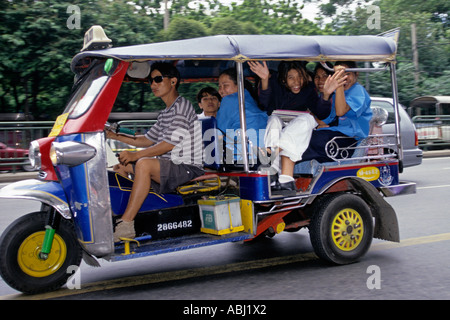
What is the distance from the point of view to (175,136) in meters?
4.57

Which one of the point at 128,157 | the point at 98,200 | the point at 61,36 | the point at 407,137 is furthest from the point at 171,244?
the point at 61,36

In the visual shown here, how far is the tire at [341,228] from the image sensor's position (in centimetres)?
473

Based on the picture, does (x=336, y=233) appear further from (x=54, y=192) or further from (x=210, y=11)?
(x=210, y=11)

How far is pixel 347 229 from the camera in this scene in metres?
4.86

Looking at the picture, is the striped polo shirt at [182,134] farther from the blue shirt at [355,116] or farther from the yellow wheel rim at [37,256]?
the blue shirt at [355,116]

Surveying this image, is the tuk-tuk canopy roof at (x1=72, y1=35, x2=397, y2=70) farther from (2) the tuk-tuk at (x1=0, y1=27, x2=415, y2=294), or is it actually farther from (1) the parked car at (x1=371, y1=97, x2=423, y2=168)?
(1) the parked car at (x1=371, y1=97, x2=423, y2=168)

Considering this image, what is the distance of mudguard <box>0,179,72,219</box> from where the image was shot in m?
3.90

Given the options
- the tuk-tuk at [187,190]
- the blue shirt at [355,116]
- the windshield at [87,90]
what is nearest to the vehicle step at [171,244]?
the tuk-tuk at [187,190]

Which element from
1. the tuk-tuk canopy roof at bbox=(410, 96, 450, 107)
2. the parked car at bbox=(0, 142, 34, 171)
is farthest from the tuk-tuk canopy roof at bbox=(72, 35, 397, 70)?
the tuk-tuk canopy roof at bbox=(410, 96, 450, 107)

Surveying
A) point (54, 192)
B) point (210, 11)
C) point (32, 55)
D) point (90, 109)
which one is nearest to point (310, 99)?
point (90, 109)

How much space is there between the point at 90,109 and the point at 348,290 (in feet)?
8.23

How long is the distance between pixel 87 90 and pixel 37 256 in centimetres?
140

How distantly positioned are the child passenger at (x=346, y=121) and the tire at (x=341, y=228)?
495mm

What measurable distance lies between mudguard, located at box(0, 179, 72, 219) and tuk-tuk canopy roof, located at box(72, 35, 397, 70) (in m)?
1.10
